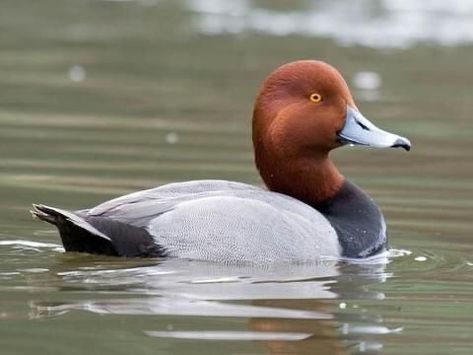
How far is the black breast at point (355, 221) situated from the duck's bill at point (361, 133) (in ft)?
1.05

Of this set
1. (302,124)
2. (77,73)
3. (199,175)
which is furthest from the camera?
(77,73)

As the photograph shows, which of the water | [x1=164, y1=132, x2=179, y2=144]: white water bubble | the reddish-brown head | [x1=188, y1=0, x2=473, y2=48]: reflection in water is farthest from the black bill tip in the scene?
[x1=188, y1=0, x2=473, y2=48]: reflection in water

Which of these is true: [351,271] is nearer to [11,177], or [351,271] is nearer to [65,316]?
[65,316]

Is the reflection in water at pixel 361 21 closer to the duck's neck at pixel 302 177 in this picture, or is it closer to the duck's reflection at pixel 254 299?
the duck's neck at pixel 302 177

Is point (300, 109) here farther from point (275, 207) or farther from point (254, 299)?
A: point (254, 299)

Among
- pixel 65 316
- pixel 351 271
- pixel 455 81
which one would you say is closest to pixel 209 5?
pixel 455 81

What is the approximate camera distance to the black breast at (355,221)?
8734 mm

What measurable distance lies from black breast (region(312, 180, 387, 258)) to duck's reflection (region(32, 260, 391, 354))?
0.61ft

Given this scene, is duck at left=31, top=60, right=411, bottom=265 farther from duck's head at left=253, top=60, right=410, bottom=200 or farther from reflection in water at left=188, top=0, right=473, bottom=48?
reflection in water at left=188, top=0, right=473, bottom=48

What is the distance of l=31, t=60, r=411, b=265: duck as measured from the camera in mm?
8141

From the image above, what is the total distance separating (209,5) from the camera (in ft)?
80.9

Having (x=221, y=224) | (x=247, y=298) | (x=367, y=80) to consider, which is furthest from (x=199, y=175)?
(x=367, y=80)

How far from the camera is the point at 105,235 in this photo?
26.5ft

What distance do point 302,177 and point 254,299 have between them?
5.46 feet
